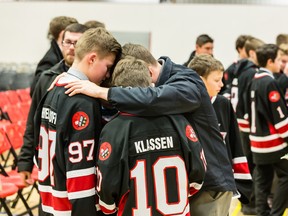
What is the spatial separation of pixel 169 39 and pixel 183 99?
1047cm

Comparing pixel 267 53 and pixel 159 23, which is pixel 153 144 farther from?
pixel 159 23

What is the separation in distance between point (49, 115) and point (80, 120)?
0.25m

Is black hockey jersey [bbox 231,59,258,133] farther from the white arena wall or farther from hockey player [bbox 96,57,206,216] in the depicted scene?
the white arena wall


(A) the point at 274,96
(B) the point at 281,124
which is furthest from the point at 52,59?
(B) the point at 281,124

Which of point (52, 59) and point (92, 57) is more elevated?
point (92, 57)

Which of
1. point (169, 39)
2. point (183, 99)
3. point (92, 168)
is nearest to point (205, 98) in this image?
point (183, 99)

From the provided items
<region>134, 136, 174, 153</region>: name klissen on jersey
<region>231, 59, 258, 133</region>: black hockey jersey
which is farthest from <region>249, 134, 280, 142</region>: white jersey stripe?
<region>134, 136, 174, 153</region>: name klissen on jersey

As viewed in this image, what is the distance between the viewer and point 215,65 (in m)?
3.41

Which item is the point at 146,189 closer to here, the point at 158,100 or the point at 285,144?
the point at 158,100

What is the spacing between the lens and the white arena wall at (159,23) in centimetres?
1209

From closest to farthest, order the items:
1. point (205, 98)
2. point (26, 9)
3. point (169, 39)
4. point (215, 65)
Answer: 1. point (205, 98)
2. point (215, 65)
3. point (169, 39)
4. point (26, 9)

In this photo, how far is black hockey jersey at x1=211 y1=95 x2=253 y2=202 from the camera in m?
3.30

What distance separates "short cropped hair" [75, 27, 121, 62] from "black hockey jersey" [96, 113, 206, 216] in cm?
32

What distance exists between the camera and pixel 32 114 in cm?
356
